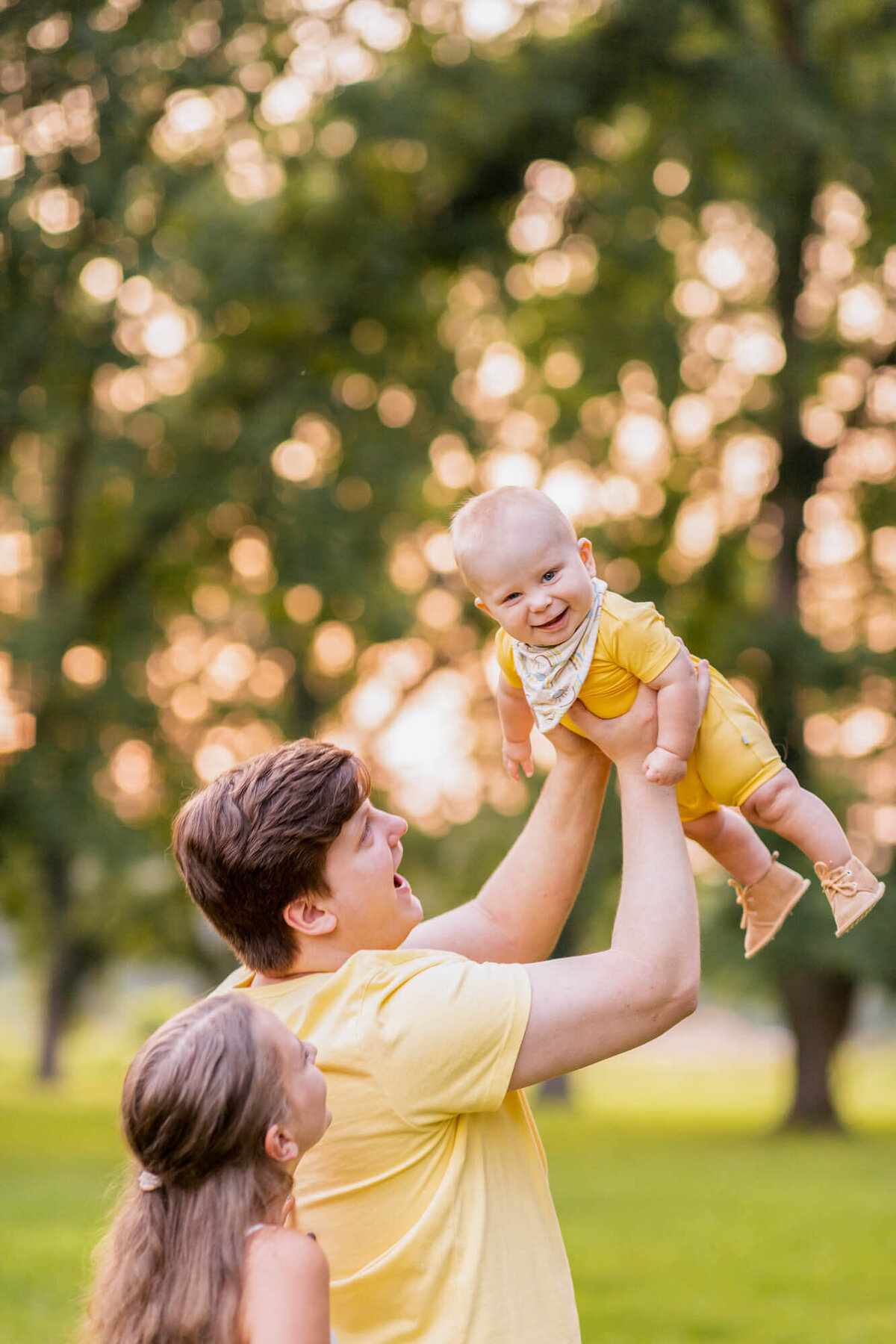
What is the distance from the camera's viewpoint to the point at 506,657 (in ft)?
9.30

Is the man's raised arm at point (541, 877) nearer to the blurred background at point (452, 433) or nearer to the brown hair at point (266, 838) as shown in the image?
the brown hair at point (266, 838)

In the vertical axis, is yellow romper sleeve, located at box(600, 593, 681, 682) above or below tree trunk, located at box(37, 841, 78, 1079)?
above

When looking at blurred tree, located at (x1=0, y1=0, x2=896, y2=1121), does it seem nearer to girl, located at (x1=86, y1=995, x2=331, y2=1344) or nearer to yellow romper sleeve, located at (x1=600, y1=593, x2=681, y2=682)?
yellow romper sleeve, located at (x1=600, y1=593, x2=681, y2=682)

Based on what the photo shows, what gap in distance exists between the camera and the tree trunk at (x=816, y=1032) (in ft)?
70.4

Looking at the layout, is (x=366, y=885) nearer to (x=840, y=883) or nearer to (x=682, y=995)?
(x=682, y=995)

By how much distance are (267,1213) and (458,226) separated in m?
14.9

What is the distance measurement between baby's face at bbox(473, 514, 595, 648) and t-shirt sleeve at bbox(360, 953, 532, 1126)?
0.81 m

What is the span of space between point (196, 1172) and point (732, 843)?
1.30 meters

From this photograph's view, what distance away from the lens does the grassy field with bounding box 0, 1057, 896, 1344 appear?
8508 millimetres

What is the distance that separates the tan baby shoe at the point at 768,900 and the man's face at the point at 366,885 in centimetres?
90

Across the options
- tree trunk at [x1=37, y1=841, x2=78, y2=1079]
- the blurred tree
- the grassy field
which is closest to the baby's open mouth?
the grassy field

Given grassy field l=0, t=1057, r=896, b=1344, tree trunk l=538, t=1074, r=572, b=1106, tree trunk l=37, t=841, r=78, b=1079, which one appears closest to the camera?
grassy field l=0, t=1057, r=896, b=1344

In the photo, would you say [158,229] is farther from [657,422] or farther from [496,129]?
[657,422]

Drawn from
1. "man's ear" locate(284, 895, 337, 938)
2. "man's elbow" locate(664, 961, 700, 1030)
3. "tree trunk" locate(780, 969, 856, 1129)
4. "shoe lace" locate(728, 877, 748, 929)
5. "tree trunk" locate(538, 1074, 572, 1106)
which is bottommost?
"tree trunk" locate(538, 1074, 572, 1106)
